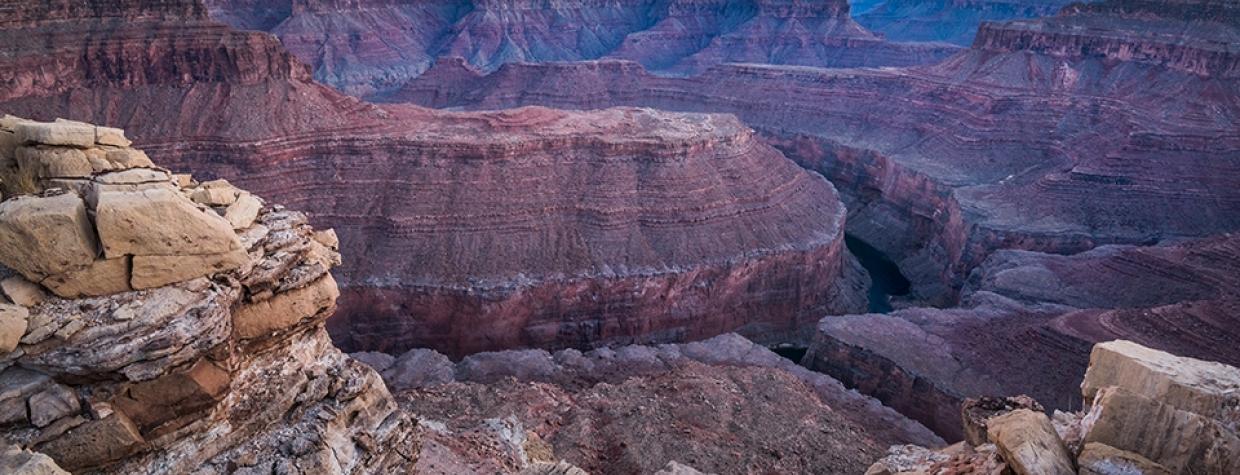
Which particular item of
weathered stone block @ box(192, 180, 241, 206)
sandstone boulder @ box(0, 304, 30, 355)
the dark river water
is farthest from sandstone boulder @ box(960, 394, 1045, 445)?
the dark river water

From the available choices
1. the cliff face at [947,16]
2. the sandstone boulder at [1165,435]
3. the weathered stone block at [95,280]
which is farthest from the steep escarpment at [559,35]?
the sandstone boulder at [1165,435]

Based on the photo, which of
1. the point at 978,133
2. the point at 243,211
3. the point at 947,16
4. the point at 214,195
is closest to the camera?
the point at 214,195

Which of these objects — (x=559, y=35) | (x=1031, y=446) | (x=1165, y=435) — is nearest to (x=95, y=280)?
(x=1031, y=446)

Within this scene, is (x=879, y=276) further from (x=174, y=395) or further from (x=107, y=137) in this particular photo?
(x=107, y=137)

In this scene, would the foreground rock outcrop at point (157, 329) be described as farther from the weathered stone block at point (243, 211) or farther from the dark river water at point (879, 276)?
the dark river water at point (879, 276)

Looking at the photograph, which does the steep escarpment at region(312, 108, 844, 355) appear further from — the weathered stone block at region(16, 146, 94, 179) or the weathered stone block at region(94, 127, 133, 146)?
the weathered stone block at region(16, 146, 94, 179)

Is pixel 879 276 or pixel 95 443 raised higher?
pixel 95 443

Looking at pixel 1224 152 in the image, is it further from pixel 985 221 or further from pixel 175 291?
pixel 175 291

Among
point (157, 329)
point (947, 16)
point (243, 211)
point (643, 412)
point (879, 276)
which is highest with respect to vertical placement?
point (243, 211)

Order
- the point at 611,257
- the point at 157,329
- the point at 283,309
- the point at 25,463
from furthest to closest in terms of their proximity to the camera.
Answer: the point at 611,257 < the point at 283,309 < the point at 157,329 < the point at 25,463
